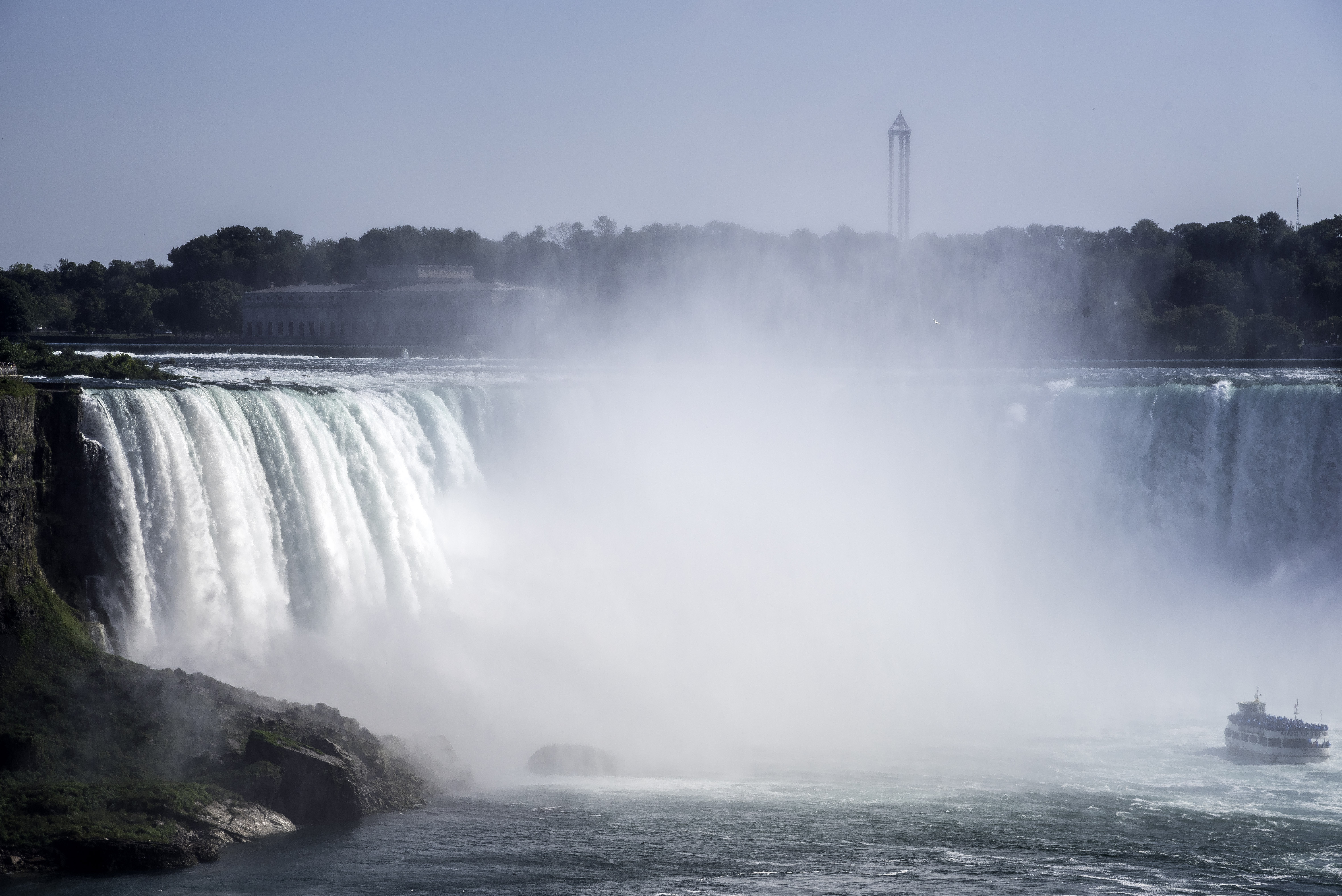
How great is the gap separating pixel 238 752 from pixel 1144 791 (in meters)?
13.4

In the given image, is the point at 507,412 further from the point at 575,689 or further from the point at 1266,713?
the point at 1266,713

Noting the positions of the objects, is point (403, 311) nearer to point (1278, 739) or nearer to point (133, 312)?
point (133, 312)

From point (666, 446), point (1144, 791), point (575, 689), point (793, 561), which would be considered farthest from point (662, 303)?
point (1144, 791)

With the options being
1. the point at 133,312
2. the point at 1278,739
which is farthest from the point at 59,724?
the point at 133,312

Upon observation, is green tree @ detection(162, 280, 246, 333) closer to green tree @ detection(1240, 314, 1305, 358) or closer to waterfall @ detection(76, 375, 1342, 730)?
waterfall @ detection(76, 375, 1342, 730)

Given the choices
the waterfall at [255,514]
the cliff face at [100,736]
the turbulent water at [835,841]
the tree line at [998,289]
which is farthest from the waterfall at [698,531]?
the tree line at [998,289]

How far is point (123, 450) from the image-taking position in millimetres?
24312

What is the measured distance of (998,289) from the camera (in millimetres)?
70125

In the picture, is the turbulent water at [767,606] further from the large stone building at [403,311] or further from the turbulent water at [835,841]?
the large stone building at [403,311]

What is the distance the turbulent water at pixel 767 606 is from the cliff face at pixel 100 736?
1.85 ft

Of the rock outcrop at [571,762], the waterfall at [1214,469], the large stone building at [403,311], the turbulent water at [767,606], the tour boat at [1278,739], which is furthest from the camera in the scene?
the large stone building at [403,311]

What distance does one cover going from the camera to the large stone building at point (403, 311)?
9362 cm

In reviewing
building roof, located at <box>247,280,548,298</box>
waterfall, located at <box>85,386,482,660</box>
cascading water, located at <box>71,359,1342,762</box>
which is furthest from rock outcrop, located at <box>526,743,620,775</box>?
building roof, located at <box>247,280,548,298</box>

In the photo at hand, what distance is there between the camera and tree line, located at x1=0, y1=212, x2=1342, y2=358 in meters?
66.2
